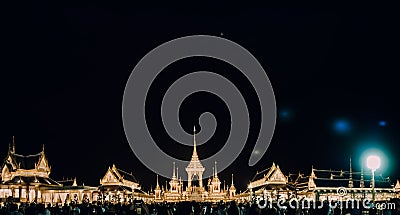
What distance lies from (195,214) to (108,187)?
216 feet

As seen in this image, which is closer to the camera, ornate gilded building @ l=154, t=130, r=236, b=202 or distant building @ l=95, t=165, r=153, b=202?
distant building @ l=95, t=165, r=153, b=202

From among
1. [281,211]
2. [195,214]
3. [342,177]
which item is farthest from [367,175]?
[195,214]

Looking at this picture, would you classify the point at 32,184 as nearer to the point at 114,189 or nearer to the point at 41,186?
the point at 41,186

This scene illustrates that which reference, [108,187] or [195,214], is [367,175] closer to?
[108,187]

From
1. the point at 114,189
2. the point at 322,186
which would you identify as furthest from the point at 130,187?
the point at 322,186

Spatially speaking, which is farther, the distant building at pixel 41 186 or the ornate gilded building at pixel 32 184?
the distant building at pixel 41 186

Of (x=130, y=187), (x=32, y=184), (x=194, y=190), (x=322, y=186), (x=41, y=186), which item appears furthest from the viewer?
(x=194, y=190)

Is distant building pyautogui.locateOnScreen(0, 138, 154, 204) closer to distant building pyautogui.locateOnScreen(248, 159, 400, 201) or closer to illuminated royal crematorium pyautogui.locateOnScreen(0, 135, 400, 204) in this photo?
illuminated royal crematorium pyautogui.locateOnScreen(0, 135, 400, 204)

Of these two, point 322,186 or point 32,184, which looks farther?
point 322,186

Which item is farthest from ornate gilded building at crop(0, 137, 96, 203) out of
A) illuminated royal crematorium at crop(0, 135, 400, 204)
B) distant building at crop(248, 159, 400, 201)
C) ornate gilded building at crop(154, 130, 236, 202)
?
distant building at crop(248, 159, 400, 201)

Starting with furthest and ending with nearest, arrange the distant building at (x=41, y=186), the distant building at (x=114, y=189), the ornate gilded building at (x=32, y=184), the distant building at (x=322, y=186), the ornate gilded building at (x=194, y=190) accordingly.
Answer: the ornate gilded building at (x=194, y=190)
the distant building at (x=322, y=186)
the distant building at (x=114, y=189)
the distant building at (x=41, y=186)
the ornate gilded building at (x=32, y=184)

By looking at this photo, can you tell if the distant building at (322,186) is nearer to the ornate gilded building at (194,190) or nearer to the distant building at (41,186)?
the ornate gilded building at (194,190)

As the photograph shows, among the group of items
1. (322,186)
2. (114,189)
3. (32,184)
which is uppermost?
(32,184)

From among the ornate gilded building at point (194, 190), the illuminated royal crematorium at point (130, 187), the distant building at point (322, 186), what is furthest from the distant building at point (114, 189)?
the distant building at point (322, 186)
